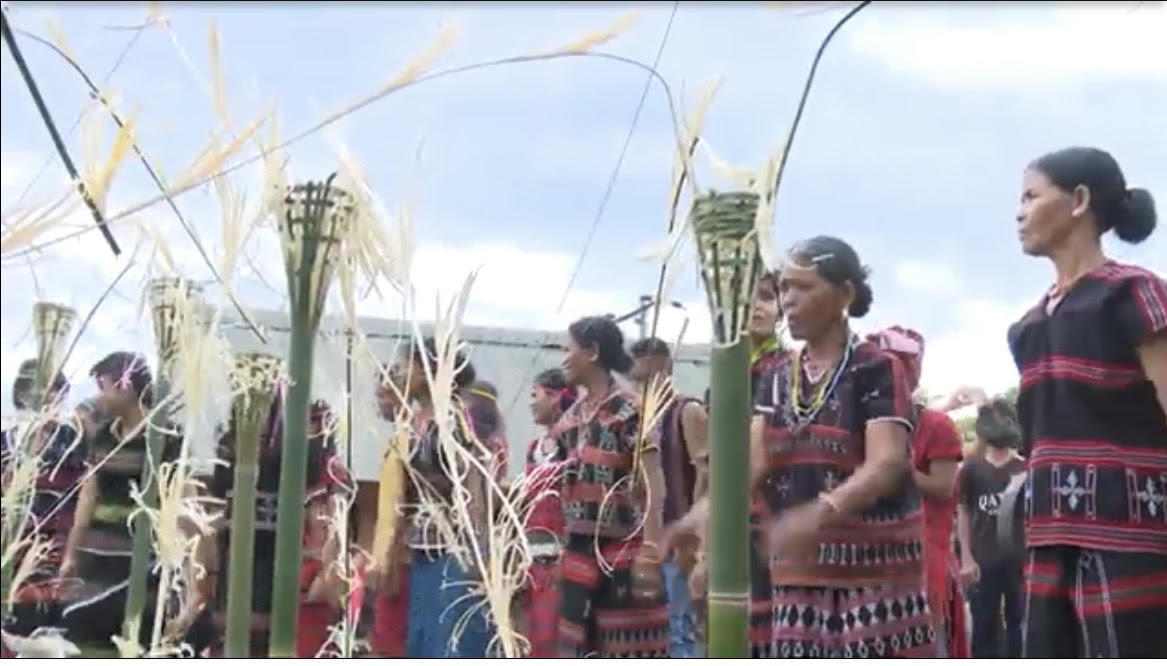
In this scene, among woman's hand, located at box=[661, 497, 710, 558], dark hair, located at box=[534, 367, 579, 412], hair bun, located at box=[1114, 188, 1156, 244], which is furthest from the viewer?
dark hair, located at box=[534, 367, 579, 412]

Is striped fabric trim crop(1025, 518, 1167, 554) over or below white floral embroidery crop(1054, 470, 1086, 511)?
below

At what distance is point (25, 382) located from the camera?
132 centimetres

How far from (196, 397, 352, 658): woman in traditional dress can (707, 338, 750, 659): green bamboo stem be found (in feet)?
1.20

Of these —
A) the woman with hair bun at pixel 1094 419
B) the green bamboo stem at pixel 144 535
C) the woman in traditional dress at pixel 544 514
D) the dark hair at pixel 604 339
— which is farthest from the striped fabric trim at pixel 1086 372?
the green bamboo stem at pixel 144 535

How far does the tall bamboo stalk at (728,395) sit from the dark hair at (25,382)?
1.99ft

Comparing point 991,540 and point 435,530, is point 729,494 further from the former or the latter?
point 991,540

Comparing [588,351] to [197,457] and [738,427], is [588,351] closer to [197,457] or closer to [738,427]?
[197,457]

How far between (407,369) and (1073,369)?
2.38 ft

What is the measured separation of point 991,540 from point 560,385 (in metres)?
0.96

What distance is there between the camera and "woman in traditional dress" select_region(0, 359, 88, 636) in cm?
134

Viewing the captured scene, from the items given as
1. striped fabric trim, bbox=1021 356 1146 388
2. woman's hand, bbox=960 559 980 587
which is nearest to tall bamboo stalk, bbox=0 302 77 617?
striped fabric trim, bbox=1021 356 1146 388

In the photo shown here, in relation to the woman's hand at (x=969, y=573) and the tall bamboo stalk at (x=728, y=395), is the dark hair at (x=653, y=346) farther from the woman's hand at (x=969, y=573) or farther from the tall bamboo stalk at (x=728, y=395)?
the woman's hand at (x=969, y=573)

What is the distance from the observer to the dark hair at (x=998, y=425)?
177 cm

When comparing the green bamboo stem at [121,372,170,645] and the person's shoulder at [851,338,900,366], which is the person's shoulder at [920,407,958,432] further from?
the green bamboo stem at [121,372,170,645]
